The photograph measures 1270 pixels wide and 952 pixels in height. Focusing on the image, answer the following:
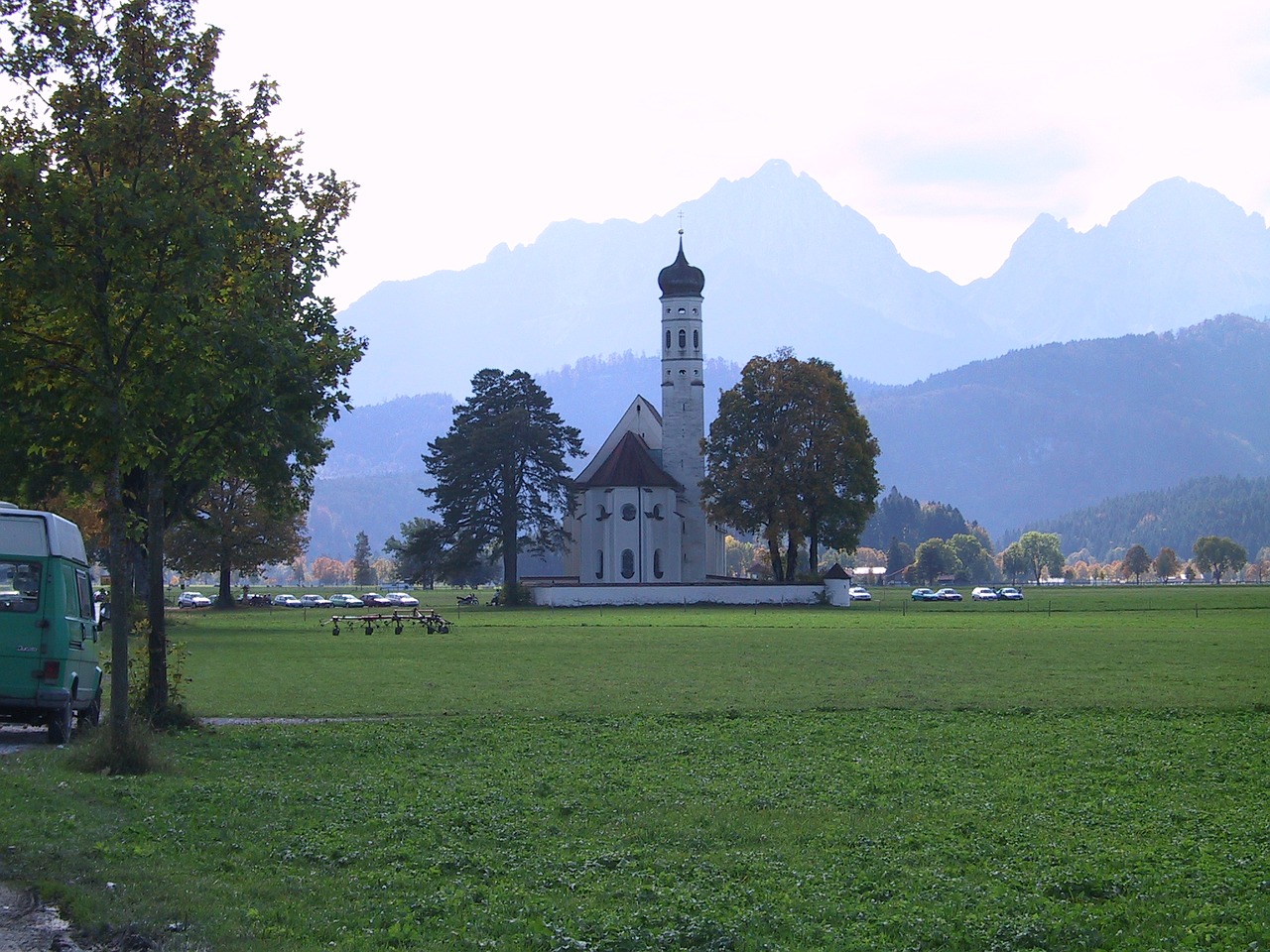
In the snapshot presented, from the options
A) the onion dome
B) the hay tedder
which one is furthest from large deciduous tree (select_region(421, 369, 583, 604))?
the hay tedder

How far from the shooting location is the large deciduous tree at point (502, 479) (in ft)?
304

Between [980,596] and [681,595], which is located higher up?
[681,595]

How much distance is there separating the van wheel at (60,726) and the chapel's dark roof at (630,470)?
80895 millimetres

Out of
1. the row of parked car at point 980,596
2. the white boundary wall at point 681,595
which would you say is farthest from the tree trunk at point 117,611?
the row of parked car at point 980,596

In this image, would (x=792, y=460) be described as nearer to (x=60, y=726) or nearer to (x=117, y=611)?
(x=60, y=726)

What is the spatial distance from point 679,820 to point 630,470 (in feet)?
285

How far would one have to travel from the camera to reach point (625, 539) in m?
99.4

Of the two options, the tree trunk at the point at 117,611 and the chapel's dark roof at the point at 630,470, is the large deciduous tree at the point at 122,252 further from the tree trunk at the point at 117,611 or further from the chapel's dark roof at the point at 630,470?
the chapel's dark roof at the point at 630,470

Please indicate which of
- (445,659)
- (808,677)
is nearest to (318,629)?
(445,659)

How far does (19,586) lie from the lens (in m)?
18.0

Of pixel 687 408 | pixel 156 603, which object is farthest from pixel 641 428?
pixel 156 603

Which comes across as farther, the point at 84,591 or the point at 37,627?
the point at 84,591

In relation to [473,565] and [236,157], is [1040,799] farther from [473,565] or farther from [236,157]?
[473,565]

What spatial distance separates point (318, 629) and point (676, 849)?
171ft
